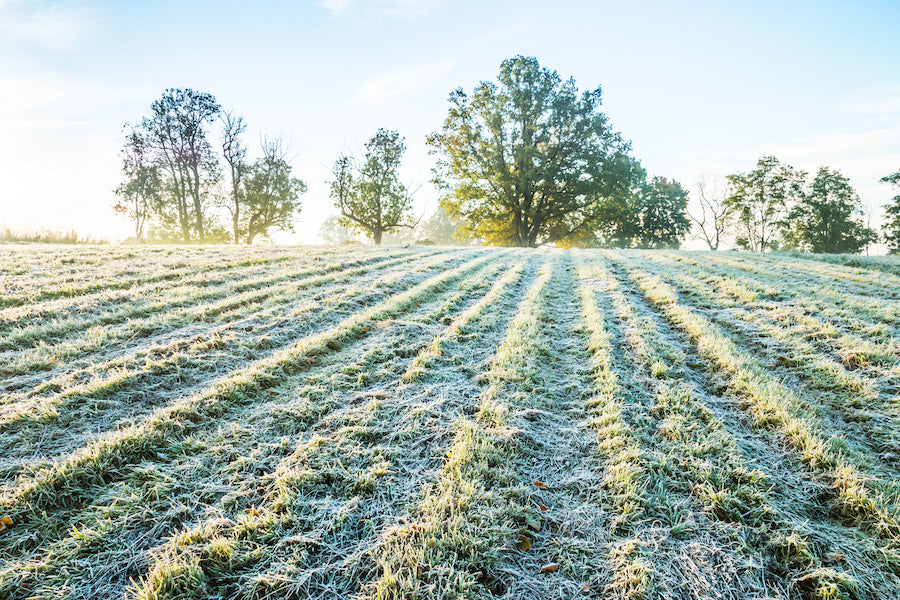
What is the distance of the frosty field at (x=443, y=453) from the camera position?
1.92m

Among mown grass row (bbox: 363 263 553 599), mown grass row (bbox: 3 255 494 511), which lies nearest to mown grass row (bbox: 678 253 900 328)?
mown grass row (bbox: 363 263 553 599)

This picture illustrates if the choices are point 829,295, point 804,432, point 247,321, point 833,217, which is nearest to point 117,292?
point 247,321

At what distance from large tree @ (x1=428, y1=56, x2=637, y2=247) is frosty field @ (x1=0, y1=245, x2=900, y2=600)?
79.3 feet

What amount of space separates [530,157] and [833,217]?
104 feet

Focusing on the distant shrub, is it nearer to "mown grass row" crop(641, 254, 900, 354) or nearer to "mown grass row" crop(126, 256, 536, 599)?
"mown grass row" crop(126, 256, 536, 599)

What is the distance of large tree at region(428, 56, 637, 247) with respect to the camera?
27531 mm

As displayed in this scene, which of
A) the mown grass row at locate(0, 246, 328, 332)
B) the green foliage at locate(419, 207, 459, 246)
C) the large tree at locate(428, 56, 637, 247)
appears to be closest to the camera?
the mown grass row at locate(0, 246, 328, 332)

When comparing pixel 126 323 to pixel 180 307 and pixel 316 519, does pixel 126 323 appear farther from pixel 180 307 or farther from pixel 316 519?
pixel 316 519

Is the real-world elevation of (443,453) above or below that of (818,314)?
below

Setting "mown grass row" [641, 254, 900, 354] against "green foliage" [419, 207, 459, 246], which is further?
"green foliage" [419, 207, 459, 246]

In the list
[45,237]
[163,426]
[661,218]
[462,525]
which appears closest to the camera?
[462,525]

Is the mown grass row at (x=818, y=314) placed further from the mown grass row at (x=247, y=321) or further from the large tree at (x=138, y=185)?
the large tree at (x=138, y=185)

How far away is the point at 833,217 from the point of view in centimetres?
3478

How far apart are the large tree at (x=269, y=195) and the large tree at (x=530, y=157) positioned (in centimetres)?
1472
